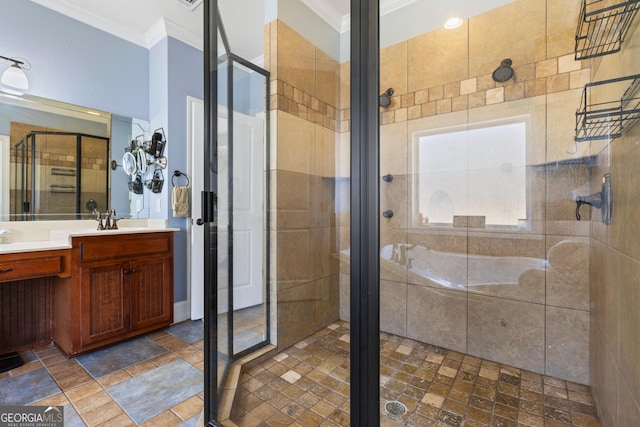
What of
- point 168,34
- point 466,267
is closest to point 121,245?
point 168,34

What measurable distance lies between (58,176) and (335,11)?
2460mm

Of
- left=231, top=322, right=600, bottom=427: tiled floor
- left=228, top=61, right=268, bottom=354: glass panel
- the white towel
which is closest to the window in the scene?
left=231, top=322, right=600, bottom=427: tiled floor

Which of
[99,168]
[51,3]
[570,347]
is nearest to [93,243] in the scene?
[99,168]

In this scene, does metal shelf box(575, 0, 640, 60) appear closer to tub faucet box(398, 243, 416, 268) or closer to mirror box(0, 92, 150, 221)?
tub faucet box(398, 243, 416, 268)

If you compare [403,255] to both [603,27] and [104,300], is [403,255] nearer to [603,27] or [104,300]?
[603,27]

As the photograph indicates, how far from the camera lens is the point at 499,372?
166cm

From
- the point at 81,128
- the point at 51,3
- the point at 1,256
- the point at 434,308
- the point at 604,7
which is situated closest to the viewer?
the point at 604,7

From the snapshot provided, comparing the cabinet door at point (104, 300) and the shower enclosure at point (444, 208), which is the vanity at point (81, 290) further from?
the shower enclosure at point (444, 208)

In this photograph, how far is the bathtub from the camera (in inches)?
67.9

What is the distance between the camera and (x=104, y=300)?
206 centimetres

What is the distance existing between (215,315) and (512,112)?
200 centimetres

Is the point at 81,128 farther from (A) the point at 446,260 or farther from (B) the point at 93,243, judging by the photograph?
(A) the point at 446,260

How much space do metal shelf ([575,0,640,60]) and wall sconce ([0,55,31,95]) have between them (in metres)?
3.30

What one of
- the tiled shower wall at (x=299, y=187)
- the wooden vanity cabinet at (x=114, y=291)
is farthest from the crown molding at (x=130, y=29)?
the wooden vanity cabinet at (x=114, y=291)
